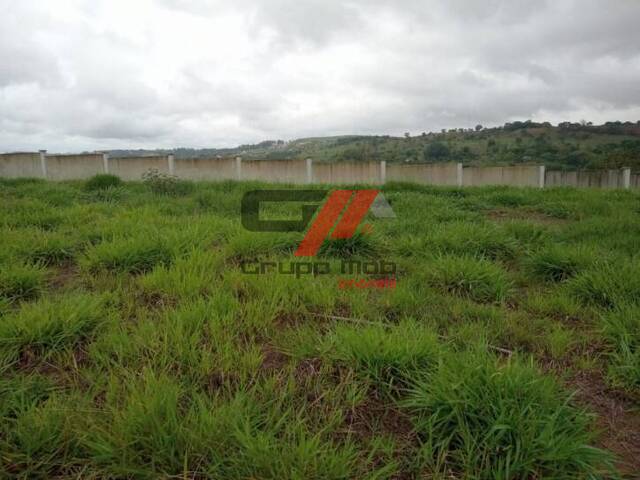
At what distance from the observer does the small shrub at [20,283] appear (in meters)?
2.03

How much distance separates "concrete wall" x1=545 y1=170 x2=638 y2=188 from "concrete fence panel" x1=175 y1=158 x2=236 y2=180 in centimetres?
974

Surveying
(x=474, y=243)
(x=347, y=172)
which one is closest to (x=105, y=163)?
(x=347, y=172)

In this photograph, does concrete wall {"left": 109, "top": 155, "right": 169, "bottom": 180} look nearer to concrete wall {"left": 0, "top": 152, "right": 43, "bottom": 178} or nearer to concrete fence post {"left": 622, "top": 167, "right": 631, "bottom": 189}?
concrete wall {"left": 0, "top": 152, "right": 43, "bottom": 178}

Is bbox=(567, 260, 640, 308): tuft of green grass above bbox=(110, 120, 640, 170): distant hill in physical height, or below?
below

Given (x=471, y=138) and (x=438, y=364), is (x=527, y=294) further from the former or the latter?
(x=471, y=138)

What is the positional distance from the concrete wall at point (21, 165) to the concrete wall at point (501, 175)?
13897 millimetres

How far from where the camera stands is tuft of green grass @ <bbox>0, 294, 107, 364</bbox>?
1526 mm

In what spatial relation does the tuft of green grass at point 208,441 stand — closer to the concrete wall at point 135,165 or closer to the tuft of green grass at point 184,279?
the tuft of green grass at point 184,279

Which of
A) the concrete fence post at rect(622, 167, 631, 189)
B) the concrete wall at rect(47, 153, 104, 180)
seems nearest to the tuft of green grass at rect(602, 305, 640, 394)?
the concrete fence post at rect(622, 167, 631, 189)

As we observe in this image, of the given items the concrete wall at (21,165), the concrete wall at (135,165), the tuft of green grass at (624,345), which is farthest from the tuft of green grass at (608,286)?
the concrete wall at (21,165)

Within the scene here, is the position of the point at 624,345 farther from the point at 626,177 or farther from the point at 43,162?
the point at 43,162

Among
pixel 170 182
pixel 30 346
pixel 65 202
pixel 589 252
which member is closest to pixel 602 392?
pixel 589 252

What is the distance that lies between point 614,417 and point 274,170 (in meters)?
11.0

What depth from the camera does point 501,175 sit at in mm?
11031
